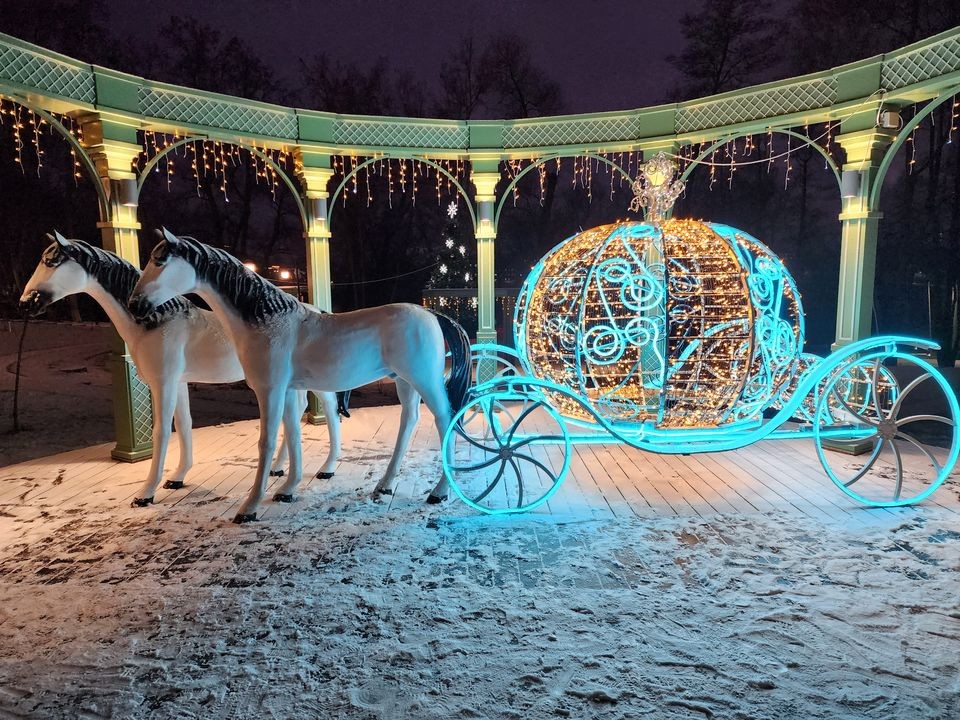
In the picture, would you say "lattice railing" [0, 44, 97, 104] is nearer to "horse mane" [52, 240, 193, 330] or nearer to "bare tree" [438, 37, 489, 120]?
"horse mane" [52, 240, 193, 330]

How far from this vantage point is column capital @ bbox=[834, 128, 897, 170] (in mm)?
5004

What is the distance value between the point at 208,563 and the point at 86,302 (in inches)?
623

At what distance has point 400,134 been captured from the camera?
6754 mm

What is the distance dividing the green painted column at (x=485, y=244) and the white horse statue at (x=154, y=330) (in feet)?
10.6

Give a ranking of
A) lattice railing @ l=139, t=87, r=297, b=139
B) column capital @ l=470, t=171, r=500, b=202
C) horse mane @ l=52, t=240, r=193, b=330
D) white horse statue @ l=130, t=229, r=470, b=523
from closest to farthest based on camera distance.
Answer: white horse statue @ l=130, t=229, r=470, b=523
horse mane @ l=52, t=240, r=193, b=330
lattice railing @ l=139, t=87, r=297, b=139
column capital @ l=470, t=171, r=500, b=202

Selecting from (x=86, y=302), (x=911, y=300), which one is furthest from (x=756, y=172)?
(x=86, y=302)

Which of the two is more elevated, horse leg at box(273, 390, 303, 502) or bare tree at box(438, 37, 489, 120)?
bare tree at box(438, 37, 489, 120)

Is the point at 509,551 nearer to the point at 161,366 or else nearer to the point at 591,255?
the point at 591,255

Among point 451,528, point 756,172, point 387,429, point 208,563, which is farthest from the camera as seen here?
point 756,172

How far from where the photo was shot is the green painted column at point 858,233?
5105 millimetres

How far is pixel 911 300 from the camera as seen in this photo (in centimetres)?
1238

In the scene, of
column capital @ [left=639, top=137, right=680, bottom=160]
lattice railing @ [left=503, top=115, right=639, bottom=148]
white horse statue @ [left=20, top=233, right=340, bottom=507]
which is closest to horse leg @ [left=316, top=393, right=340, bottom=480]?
white horse statue @ [left=20, top=233, right=340, bottom=507]

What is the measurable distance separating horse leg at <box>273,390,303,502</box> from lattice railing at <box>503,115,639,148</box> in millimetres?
4295

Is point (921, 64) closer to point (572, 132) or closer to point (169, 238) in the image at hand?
point (572, 132)
